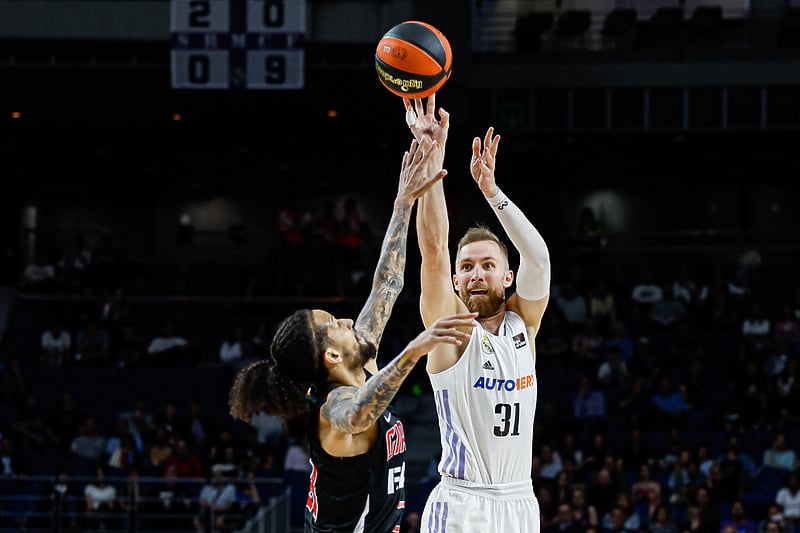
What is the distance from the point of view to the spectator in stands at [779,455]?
15.7 meters

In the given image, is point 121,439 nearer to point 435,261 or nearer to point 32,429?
point 32,429

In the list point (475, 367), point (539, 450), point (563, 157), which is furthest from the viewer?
point (563, 157)

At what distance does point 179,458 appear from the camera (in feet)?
54.3

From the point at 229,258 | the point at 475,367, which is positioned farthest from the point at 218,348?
the point at 475,367

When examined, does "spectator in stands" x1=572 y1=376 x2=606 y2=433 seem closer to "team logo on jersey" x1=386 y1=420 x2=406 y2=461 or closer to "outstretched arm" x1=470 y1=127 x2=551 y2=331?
"outstretched arm" x1=470 y1=127 x2=551 y2=331

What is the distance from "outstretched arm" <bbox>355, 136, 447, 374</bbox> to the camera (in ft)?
18.4

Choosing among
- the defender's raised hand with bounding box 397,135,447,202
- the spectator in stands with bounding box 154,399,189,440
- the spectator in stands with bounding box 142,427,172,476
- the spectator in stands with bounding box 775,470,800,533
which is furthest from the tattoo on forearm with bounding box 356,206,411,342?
the spectator in stands with bounding box 154,399,189,440

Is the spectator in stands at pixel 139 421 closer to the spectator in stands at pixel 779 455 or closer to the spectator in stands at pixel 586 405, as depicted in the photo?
the spectator in stands at pixel 586 405

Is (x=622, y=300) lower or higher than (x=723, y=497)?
higher

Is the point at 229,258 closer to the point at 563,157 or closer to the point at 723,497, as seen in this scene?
the point at 563,157

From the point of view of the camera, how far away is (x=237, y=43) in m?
17.5

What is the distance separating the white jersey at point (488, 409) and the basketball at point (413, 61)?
1.45 metres

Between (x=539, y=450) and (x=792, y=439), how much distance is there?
3437 mm

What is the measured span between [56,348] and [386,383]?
665 inches
